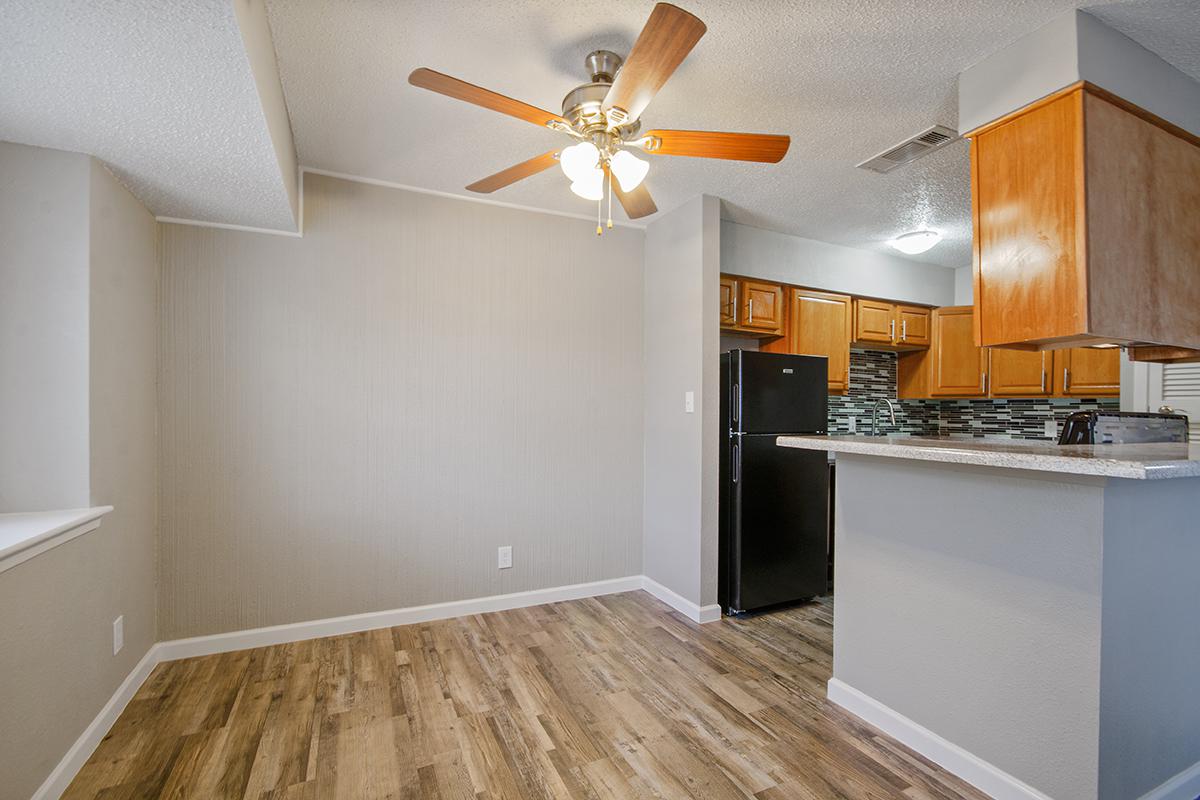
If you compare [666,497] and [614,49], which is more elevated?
[614,49]

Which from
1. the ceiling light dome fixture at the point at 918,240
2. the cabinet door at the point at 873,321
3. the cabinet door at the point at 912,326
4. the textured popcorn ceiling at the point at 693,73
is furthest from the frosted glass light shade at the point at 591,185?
the cabinet door at the point at 912,326

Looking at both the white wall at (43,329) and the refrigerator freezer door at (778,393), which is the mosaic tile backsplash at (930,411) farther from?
the white wall at (43,329)

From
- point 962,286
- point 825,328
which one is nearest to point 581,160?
point 825,328

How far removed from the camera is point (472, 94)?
61.9 inches

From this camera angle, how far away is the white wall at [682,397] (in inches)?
120

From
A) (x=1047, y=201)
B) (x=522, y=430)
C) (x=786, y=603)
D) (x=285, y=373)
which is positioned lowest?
(x=786, y=603)

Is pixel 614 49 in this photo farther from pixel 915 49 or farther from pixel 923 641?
pixel 923 641

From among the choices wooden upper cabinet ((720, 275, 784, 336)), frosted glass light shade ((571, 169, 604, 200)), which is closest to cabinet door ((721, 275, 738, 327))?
wooden upper cabinet ((720, 275, 784, 336))

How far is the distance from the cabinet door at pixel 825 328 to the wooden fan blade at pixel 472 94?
2.59 m

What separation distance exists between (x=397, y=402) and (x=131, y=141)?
4.95ft

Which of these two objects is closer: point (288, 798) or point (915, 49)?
point (288, 798)

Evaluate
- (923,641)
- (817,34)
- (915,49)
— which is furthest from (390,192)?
(923,641)

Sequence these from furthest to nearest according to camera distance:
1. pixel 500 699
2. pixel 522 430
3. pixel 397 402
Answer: pixel 522 430 → pixel 397 402 → pixel 500 699

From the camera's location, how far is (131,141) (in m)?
1.83
